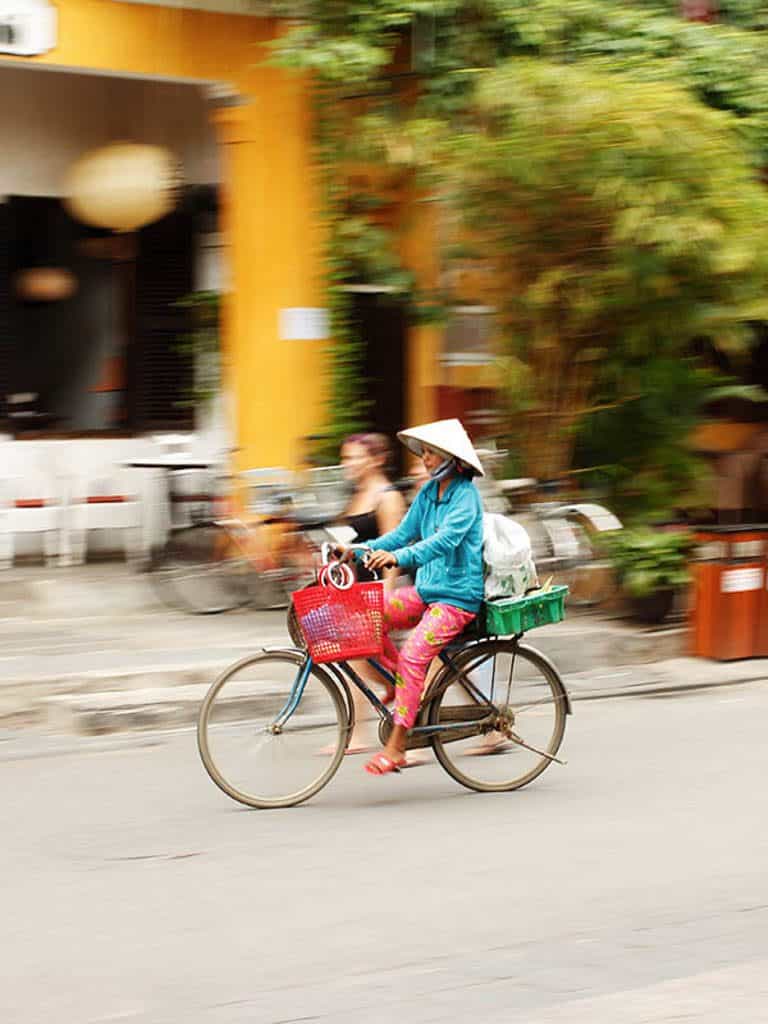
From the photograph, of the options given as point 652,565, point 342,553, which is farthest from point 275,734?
point 652,565

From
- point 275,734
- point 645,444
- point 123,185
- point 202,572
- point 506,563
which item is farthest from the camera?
point 123,185

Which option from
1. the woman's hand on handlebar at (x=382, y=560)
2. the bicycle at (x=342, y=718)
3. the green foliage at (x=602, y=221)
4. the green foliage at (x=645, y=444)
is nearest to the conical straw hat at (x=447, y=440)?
the woman's hand on handlebar at (x=382, y=560)

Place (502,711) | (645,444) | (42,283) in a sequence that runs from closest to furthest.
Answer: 1. (502,711)
2. (645,444)
3. (42,283)

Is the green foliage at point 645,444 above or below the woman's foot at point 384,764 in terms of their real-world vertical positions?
above

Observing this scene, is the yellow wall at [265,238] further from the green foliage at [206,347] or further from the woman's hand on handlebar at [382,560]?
the woman's hand on handlebar at [382,560]

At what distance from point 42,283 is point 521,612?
7.57 meters

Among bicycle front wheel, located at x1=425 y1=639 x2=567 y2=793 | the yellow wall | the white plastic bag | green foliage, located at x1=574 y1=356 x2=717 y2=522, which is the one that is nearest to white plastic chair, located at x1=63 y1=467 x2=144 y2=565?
the yellow wall

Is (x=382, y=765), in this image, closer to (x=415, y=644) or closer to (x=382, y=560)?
(x=415, y=644)

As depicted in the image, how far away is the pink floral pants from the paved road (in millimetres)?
436

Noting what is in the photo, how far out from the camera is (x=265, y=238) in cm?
1209

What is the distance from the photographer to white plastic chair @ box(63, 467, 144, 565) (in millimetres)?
12445

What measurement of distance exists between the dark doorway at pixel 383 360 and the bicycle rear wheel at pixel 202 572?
2314mm

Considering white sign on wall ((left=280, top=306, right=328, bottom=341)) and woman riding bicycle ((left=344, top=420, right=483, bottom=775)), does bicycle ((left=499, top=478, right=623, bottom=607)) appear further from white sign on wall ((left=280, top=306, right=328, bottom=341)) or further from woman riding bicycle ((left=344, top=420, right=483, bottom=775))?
woman riding bicycle ((left=344, top=420, right=483, bottom=775))

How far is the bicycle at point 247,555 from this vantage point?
420 inches
